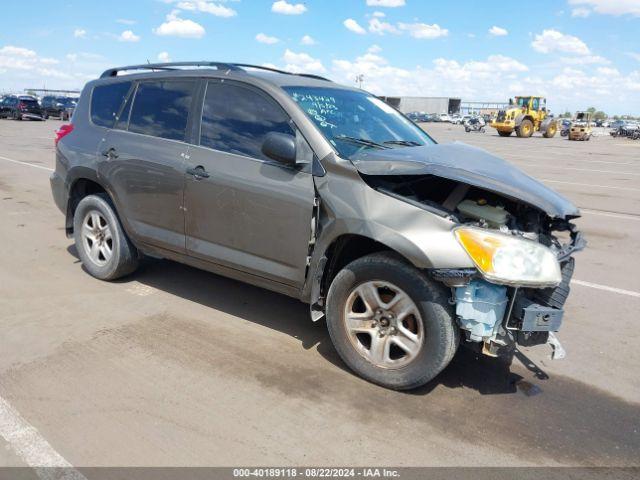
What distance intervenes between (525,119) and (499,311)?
39.9 metres

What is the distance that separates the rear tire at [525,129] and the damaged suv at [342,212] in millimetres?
37463

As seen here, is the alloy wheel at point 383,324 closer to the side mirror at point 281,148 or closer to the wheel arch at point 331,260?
the wheel arch at point 331,260

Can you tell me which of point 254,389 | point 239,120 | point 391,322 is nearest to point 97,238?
point 239,120

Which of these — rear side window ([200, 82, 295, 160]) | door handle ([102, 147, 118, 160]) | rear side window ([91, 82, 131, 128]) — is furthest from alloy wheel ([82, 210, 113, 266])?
rear side window ([200, 82, 295, 160])

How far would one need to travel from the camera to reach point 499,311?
3016mm

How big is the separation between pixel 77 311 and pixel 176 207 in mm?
1216

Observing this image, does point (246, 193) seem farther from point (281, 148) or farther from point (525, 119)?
point (525, 119)

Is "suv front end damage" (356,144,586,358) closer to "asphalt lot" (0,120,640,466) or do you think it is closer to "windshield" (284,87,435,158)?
"windshield" (284,87,435,158)

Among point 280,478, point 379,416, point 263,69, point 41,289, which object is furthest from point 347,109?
point 41,289

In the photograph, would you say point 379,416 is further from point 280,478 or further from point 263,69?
point 263,69

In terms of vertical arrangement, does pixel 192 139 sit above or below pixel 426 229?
above

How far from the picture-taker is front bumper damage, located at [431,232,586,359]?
2.97 metres

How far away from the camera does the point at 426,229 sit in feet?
10.0

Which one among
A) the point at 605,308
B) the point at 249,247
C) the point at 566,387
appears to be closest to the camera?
the point at 566,387
